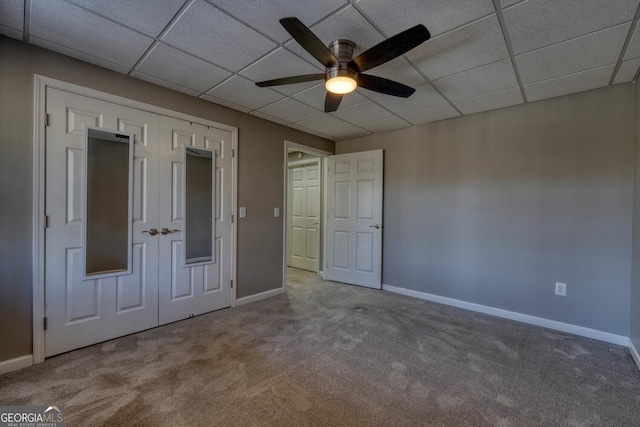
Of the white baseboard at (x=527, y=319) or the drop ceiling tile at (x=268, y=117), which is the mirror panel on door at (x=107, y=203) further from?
the white baseboard at (x=527, y=319)

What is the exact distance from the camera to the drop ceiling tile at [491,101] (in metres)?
2.83

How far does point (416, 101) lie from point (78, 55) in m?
3.09

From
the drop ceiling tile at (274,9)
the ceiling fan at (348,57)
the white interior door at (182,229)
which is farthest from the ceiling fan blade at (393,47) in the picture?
the white interior door at (182,229)

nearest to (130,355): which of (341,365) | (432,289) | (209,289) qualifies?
(209,289)

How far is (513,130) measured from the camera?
3135 mm

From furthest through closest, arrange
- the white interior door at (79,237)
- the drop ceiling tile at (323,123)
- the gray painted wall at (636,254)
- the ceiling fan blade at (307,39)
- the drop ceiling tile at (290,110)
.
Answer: the drop ceiling tile at (323,123)
the drop ceiling tile at (290,110)
the gray painted wall at (636,254)
the white interior door at (79,237)
the ceiling fan blade at (307,39)

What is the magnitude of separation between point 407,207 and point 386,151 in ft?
3.01

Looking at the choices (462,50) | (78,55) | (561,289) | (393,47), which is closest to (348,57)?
(393,47)

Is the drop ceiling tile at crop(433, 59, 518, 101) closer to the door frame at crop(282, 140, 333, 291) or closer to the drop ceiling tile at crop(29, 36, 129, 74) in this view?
the door frame at crop(282, 140, 333, 291)

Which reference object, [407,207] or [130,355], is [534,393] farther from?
[130,355]

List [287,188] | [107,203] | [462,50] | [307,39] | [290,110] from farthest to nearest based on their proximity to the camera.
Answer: [287,188], [290,110], [107,203], [462,50], [307,39]

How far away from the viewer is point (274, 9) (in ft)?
5.59

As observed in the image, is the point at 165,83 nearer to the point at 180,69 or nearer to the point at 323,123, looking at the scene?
the point at 180,69

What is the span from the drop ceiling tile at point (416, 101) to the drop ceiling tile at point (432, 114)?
12 cm
